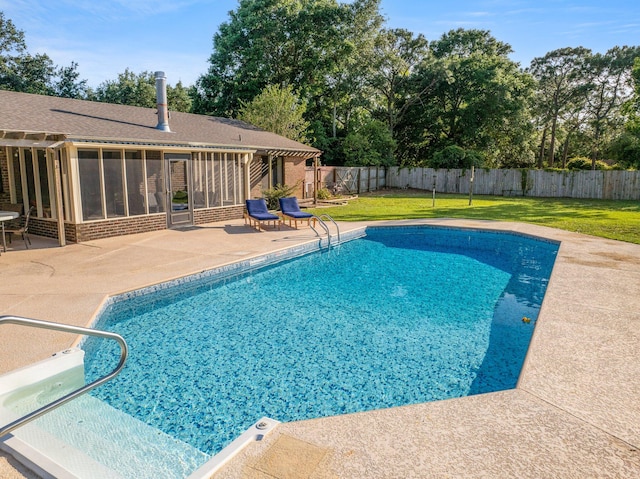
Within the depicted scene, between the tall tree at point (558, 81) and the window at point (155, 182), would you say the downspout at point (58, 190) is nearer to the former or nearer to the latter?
the window at point (155, 182)

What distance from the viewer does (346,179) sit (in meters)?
25.9

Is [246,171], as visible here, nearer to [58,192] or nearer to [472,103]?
[58,192]

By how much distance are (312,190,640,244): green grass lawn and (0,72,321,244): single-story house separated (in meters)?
5.05

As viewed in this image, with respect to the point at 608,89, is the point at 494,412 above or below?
below

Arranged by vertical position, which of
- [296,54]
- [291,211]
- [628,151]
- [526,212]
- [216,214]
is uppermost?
[296,54]

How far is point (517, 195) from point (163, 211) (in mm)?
22308

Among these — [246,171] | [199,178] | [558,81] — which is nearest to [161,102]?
[199,178]

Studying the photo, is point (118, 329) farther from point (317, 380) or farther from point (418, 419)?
point (418, 419)

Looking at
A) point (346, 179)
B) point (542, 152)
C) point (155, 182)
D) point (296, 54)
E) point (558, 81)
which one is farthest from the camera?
point (542, 152)

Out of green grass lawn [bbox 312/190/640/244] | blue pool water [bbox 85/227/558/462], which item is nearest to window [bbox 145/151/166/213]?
blue pool water [bbox 85/227/558/462]

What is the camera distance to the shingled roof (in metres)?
10.1

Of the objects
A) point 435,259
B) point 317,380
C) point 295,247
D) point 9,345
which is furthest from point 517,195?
point 9,345

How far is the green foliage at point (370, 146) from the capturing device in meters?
29.4

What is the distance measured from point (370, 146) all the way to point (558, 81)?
21543 mm
